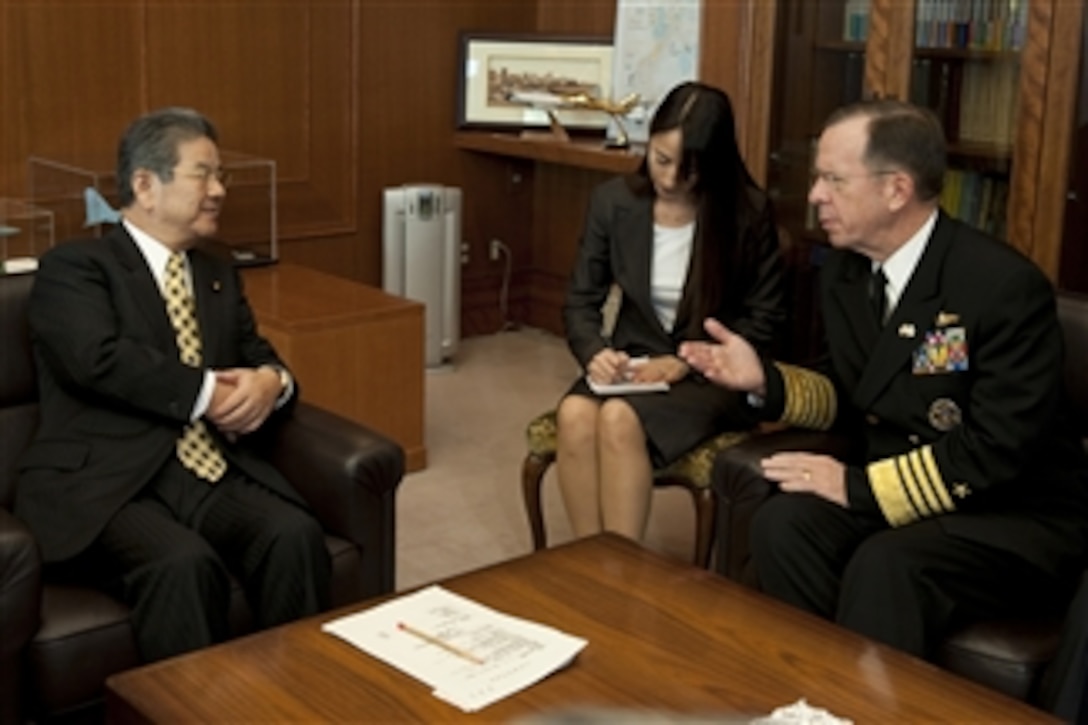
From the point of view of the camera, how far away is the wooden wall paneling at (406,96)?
207 inches

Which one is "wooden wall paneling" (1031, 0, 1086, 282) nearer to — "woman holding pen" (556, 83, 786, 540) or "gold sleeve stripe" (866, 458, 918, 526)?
"woman holding pen" (556, 83, 786, 540)

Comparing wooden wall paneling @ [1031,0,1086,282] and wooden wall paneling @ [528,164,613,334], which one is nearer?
wooden wall paneling @ [1031,0,1086,282]

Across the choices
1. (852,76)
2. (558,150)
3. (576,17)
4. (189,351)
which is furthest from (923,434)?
(576,17)

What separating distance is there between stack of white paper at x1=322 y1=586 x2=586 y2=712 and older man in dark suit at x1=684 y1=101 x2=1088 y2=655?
65 cm

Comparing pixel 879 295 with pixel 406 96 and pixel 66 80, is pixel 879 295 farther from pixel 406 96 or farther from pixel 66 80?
pixel 406 96

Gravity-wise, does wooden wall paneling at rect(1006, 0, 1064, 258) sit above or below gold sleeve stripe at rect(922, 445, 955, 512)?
above

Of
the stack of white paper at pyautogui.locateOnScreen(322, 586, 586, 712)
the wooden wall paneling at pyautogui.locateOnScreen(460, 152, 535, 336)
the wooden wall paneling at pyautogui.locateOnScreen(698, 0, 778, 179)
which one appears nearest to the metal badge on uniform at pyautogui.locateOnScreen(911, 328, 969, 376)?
the stack of white paper at pyautogui.locateOnScreen(322, 586, 586, 712)

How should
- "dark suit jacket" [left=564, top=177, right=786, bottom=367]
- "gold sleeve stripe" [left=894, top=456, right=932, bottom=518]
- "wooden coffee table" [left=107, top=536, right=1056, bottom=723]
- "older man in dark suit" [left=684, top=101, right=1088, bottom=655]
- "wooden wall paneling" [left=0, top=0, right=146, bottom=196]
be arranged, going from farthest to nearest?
1. "wooden wall paneling" [left=0, top=0, right=146, bottom=196]
2. "dark suit jacket" [left=564, top=177, right=786, bottom=367]
3. "gold sleeve stripe" [left=894, top=456, right=932, bottom=518]
4. "older man in dark suit" [left=684, top=101, right=1088, bottom=655]
5. "wooden coffee table" [left=107, top=536, right=1056, bottom=723]

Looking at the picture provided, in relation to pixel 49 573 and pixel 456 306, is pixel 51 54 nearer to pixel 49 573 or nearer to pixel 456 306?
pixel 456 306

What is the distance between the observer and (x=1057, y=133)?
11.8ft

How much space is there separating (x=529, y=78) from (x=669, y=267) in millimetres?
2214

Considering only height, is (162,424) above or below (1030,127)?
below

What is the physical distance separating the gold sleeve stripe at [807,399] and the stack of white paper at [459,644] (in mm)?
929

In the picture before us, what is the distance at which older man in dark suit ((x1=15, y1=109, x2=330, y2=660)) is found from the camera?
99.4 inches
